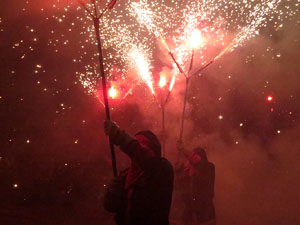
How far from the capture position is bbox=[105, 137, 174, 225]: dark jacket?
1986 millimetres

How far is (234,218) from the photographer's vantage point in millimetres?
6273

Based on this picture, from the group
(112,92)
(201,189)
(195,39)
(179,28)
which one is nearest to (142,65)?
(112,92)

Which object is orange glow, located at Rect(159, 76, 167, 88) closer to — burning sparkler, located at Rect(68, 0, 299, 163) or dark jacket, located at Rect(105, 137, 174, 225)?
burning sparkler, located at Rect(68, 0, 299, 163)

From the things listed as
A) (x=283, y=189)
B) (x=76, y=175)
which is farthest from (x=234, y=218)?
(x=76, y=175)

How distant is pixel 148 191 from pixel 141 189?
0.18ft

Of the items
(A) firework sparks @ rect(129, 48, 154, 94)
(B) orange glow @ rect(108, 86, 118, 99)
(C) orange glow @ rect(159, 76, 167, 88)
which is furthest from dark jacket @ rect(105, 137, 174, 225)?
(C) orange glow @ rect(159, 76, 167, 88)

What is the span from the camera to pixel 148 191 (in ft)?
6.72

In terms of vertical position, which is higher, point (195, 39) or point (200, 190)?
point (195, 39)

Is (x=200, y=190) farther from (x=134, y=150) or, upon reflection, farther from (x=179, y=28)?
(x=179, y=28)

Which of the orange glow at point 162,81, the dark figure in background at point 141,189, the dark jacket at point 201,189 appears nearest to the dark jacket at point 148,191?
the dark figure in background at point 141,189

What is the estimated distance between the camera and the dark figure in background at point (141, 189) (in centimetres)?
199

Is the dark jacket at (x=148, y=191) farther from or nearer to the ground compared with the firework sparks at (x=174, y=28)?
nearer to the ground

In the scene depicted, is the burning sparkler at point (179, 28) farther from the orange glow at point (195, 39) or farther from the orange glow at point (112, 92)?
the orange glow at point (112, 92)

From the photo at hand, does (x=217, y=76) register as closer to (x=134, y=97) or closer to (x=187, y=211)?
(x=134, y=97)
